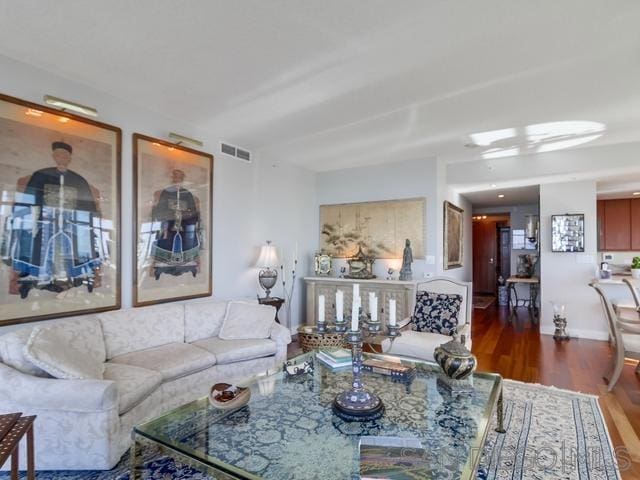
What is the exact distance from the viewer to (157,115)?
11.4 ft

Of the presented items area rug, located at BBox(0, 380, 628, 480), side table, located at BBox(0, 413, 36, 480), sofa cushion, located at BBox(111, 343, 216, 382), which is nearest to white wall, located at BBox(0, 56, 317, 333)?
sofa cushion, located at BBox(111, 343, 216, 382)

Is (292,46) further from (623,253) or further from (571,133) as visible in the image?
(623,253)

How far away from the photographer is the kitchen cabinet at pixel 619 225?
244 inches

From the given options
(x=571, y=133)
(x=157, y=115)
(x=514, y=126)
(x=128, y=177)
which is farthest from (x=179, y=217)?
(x=571, y=133)

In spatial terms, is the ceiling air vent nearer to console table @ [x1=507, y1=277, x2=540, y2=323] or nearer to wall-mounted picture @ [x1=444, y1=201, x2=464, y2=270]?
wall-mounted picture @ [x1=444, y1=201, x2=464, y2=270]

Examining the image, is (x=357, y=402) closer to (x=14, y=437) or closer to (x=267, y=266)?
(x=14, y=437)

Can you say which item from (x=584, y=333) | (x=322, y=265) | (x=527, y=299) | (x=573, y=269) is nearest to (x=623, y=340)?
(x=584, y=333)

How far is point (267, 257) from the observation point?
4.41 metres

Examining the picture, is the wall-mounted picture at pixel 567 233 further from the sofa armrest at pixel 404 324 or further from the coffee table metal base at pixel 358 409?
the coffee table metal base at pixel 358 409

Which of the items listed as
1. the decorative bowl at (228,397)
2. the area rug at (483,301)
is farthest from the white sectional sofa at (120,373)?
the area rug at (483,301)

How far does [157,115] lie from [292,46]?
1.86 metres

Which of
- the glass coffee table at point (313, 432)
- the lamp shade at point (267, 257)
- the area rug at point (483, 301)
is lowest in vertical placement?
the area rug at point (483, 301)

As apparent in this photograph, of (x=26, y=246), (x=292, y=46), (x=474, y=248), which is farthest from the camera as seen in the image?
(x=474, y=248)

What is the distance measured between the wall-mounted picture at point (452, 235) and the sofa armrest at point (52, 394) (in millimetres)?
4621
